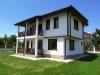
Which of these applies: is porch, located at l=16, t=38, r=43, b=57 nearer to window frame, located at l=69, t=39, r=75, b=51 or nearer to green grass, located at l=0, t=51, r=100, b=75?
window frame, located at l=69, t=39, r=75, b=51

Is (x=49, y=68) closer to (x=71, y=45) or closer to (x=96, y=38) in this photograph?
(x=71, y=45)

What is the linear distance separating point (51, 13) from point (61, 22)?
1789 millimetres

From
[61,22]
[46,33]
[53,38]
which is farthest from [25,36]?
[61,22]

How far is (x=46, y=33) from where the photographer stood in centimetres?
1966

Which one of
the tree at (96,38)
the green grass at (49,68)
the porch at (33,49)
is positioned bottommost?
the green grass at (49,68)

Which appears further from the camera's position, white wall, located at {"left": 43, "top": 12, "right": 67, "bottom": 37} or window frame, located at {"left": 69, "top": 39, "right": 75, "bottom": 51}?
window frame, located at {"left": 69, "top": 39, "right": 75, "bottom": 51}

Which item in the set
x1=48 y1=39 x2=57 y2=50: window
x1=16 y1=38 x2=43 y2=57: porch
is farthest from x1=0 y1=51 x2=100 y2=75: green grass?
x1=16 y1=38 x2=43 y2=57: porch

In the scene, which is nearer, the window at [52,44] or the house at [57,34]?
the house at [57,34]

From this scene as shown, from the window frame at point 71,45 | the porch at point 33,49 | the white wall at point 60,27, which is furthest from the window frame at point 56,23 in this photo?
the porch at point 33,49

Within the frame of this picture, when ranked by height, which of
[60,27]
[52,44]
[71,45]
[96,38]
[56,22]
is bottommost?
[71,45]

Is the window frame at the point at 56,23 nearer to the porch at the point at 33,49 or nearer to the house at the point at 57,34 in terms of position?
the house at the point at 57,34

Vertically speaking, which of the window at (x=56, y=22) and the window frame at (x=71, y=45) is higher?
the window at (x=56, y=22)

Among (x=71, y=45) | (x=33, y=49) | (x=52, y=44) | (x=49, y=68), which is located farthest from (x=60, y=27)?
(x=49, y=68)

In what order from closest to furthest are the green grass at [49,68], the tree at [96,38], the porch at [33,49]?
the green grass at [49,68], the porch at [33,49], the tree at [96,38]
